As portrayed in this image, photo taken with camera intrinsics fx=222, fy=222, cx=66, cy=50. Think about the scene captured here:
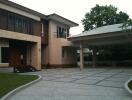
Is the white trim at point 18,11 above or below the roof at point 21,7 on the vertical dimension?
below

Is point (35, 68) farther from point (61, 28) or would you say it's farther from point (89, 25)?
point (89, 25)

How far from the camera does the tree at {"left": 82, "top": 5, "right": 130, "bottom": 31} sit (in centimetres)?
4600

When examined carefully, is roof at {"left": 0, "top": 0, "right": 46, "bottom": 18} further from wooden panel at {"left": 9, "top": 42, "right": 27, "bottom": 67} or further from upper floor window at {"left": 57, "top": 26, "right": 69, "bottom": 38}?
wooden panel at {"left": 9, "top": 42, "right": 27, "bottom": 67}

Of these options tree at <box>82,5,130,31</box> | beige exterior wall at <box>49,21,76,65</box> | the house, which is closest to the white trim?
the house

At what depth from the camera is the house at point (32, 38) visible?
22.2 metres

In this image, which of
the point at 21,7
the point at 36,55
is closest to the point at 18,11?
the point at 21,7

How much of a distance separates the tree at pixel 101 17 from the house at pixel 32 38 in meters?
14.9

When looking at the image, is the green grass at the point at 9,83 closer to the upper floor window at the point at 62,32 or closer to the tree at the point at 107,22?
the upper floor window at the point at 62,32

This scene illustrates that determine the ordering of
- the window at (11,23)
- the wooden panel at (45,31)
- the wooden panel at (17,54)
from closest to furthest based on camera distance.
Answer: the window at (11,23) → the wooden panel at (17,54) → the wooden panel at (45,31)

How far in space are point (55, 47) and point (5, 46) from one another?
8713mm

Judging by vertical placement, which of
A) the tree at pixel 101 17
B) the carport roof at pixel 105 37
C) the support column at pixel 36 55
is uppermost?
the tree at pixel 101 17

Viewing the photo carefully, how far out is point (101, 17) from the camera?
47125mm

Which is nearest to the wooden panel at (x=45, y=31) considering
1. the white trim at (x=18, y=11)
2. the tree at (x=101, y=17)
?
the white trim at (x=18, y=11)

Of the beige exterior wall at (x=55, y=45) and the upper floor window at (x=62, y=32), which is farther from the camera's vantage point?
the upper floor window at (x=62, y=32)
